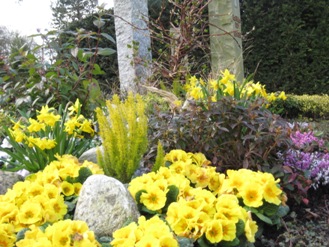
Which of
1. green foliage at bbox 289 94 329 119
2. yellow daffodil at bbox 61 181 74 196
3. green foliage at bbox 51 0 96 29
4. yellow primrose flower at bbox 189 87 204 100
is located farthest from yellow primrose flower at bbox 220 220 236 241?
green foliage at bbox 51 0 96 29

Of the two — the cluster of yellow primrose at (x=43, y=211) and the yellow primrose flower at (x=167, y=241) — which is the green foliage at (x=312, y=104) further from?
the yellow primrose flower at (x=167, y=241)

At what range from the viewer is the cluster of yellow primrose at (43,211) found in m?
1.52

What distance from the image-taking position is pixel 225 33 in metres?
5.85

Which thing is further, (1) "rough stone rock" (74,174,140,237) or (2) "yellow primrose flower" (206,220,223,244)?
(1) "rough stone rock" (74,174,140,237)

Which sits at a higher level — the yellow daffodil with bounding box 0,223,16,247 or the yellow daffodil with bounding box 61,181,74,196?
the yellow daffodil with bounding box 0,223,16,247

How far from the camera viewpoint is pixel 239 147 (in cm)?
268

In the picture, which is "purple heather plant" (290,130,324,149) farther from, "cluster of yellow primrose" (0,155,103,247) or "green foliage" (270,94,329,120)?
"green foliage" (270,94,329,120)

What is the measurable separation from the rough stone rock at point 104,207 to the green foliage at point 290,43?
660cm

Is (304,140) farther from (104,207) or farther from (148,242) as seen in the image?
(148,242)

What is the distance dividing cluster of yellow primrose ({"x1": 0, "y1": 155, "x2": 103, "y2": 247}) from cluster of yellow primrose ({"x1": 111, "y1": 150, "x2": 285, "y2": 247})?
0.17 meters

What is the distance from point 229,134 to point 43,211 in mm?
1368

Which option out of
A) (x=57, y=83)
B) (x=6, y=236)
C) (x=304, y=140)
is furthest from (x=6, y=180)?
(x=304, y=140)

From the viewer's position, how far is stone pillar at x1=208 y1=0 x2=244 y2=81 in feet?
19.0

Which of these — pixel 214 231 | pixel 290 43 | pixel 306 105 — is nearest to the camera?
pixel 214 231
